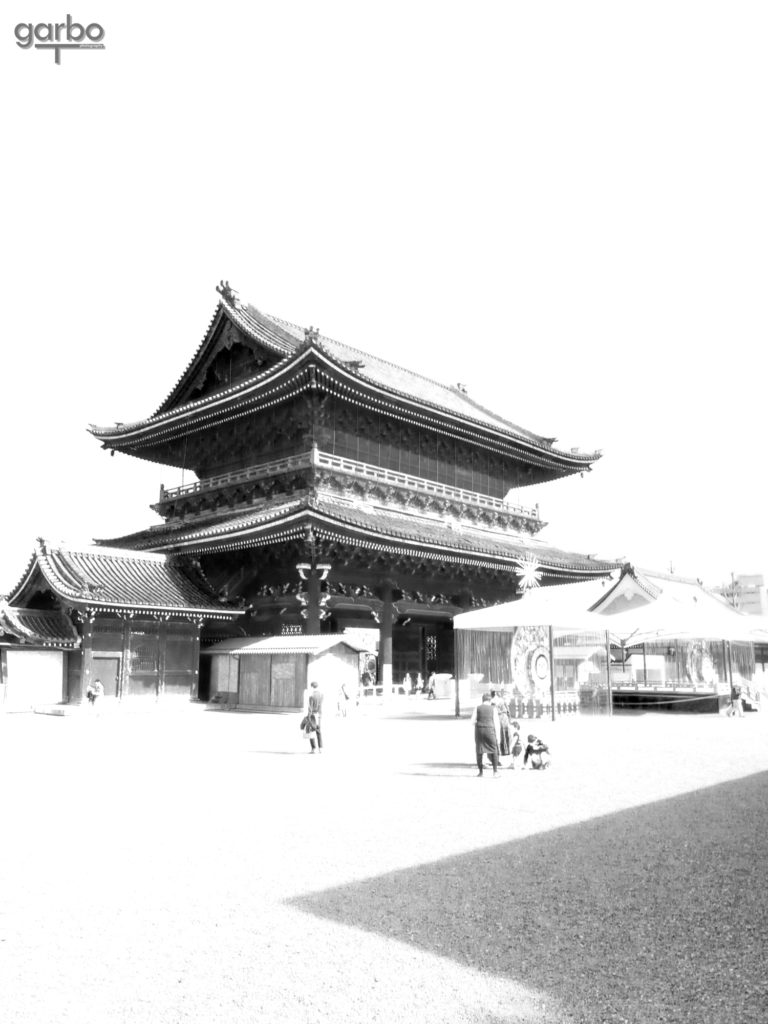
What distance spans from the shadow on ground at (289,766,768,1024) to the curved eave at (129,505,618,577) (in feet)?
64.8

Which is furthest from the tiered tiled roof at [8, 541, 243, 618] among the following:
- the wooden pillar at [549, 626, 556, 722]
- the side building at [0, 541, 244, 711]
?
the wooden pillar at [549, 626, 556, 722]

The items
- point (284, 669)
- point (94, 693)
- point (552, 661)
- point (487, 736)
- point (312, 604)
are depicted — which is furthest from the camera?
point (312, 604)

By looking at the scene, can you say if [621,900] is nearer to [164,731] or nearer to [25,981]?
[25,981]

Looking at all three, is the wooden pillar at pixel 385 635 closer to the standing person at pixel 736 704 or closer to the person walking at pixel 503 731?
the standing person at pixel 736 704

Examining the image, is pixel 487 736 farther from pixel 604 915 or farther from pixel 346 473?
pixel 346 473

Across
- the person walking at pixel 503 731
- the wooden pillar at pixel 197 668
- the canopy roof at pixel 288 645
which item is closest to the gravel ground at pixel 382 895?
the person walking at pixel 503 731

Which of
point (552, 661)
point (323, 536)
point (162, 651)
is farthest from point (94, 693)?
point (552, 661)

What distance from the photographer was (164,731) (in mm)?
20844

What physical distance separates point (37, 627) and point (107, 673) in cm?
279

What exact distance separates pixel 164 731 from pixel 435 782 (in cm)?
1035

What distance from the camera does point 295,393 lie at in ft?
108

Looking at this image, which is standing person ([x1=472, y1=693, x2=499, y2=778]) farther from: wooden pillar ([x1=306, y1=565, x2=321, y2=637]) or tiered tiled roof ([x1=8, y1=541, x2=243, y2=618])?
tiered tiled roof ([x1=8, y1=541, x2=243, y2=618])

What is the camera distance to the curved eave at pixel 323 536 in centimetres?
2820

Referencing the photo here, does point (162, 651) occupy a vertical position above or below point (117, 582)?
below
